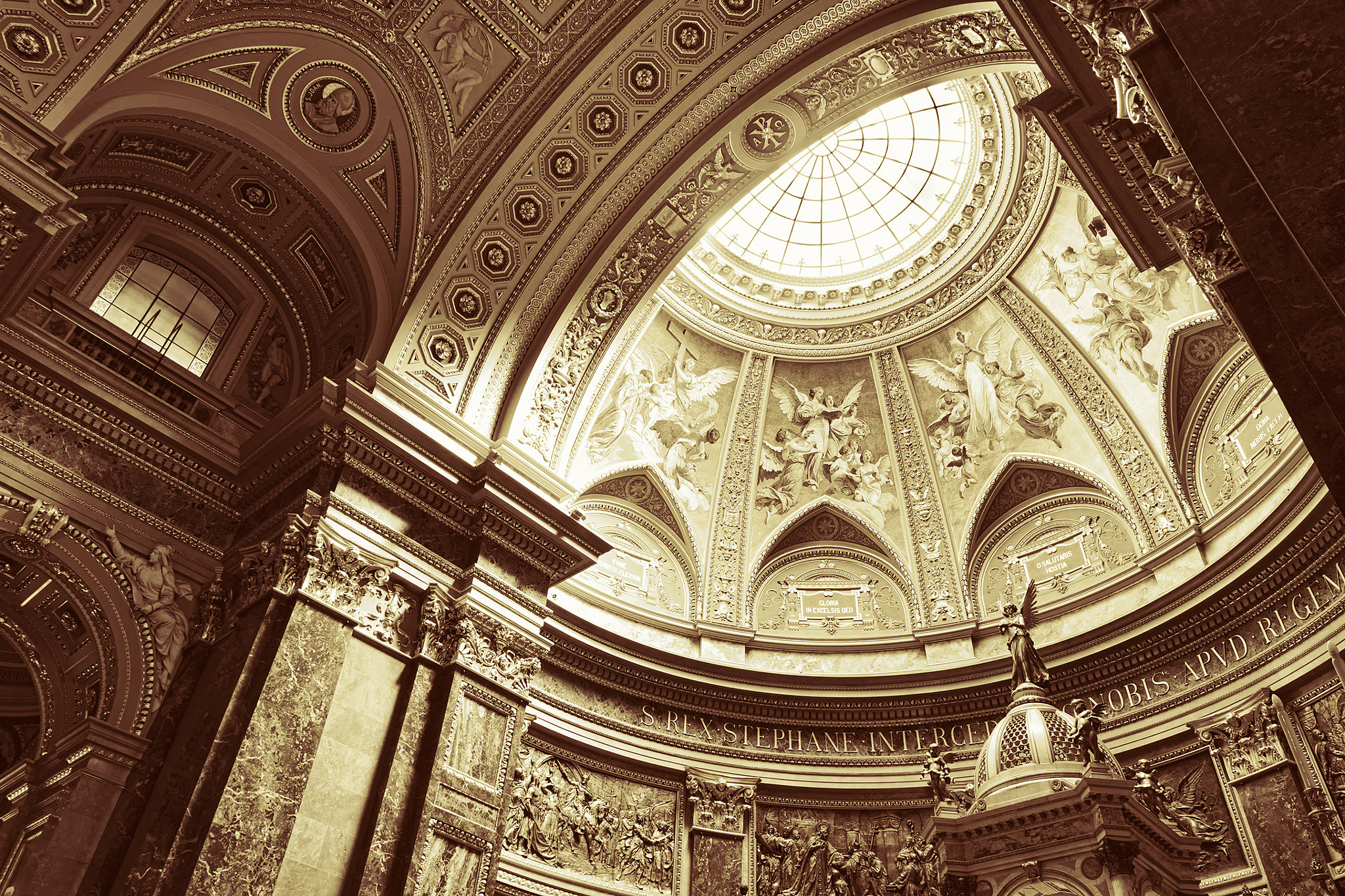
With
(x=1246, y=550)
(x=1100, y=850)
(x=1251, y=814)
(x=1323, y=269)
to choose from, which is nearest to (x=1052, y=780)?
(x=1100, y=850)

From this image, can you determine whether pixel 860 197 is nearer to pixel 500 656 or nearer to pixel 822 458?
pixel 822 458

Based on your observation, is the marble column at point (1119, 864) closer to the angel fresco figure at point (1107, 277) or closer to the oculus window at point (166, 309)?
the angel fresco figure at point (1107, 277)

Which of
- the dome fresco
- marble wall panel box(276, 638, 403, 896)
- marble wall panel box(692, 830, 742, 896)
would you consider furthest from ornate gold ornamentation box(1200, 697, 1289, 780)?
marble wall panel box(276, 638, 403, 896)

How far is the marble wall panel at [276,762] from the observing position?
7.03m

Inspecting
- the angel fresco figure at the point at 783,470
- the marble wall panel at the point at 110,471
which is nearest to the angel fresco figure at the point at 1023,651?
the angel fresco figure at the point at 783,470

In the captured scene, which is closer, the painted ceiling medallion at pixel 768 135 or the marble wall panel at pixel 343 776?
the marble wall panel at pixel 343 776

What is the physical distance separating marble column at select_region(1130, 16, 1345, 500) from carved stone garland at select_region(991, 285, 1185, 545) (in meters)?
10.8

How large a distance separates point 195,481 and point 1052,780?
871cm

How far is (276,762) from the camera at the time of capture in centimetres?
756

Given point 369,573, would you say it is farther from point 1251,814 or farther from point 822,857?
point 1251,814

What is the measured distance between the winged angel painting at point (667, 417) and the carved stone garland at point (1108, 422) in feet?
16.4

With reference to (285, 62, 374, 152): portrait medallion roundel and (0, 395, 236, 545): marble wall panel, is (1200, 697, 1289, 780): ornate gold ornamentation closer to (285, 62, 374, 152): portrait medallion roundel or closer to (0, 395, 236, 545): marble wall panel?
(0, 395, 236, 545): marble wall panel

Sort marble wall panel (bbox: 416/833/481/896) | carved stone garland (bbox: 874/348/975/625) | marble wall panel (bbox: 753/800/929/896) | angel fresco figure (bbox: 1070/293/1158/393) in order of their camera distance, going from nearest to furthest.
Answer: marble wall panel (bbox: 416/833/481/896) → marble wall panel (bbox: 753/800/929/896) → angel fresco figure (bbox: 1070/293/1158/393) → carved stone garland (bbox: 874/348/975/625)

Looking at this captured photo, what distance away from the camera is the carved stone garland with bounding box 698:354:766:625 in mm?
15375
